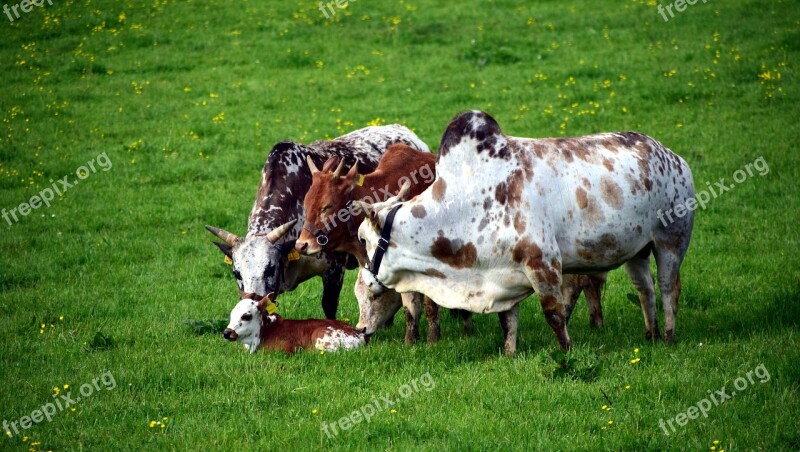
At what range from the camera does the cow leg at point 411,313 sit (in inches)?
A: 456

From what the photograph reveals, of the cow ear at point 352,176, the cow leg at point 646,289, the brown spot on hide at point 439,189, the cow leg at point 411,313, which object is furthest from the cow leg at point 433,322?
the cow leg at point 646,289

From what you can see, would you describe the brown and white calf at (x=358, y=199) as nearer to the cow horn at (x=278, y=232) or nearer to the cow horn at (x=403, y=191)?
the cow horn at (x=403, y=191)

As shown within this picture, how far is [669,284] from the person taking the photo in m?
11.2

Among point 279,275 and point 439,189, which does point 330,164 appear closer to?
point 279,275

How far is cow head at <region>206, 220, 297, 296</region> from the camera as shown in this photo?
11445mm

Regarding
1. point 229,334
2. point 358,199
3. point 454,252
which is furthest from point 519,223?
point 229,334

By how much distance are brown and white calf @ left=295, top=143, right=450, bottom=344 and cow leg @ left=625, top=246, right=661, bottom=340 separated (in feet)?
7.64

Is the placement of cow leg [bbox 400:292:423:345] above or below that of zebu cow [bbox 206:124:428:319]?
below

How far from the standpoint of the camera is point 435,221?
10500 mm

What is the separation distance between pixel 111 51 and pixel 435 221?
1828 cm

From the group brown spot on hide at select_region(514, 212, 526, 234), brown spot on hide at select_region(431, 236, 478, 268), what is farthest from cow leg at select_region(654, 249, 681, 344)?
brown spot on hide at select_region(431, 236, 478, 268)

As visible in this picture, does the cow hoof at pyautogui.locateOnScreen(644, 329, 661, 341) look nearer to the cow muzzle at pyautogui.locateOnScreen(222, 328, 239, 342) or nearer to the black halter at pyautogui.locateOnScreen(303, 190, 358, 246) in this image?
the black halter at pyautogui.locateOnScreen(303, 190, 358, 246)

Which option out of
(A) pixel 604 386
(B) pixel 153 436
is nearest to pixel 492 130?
(A) pixel 604 386

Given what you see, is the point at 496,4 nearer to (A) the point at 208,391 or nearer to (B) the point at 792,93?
(B) the point at 792,93
